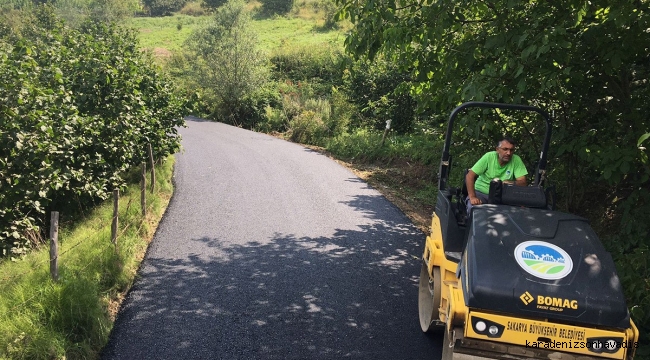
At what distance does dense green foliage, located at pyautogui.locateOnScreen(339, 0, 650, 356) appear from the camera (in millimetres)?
4898

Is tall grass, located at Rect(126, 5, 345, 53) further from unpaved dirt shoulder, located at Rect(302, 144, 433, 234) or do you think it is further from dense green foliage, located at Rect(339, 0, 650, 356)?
dense green foliage, located at Rect(339, 0, 650, 356)

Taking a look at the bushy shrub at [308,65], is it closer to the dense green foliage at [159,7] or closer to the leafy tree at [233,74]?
the leafy tree at [233,74]

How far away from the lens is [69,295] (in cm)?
506

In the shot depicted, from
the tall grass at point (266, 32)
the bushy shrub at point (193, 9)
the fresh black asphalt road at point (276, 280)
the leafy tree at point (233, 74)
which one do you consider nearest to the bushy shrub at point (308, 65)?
the tall grass at point (266, 32)

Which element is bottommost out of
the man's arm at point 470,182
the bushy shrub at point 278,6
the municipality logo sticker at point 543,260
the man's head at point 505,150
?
the municipality logo sticker at point 543,260

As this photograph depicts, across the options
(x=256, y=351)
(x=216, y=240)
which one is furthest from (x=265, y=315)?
(x=216, y=240)

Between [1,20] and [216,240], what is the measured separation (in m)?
37.4

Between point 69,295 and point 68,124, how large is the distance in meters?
3.68

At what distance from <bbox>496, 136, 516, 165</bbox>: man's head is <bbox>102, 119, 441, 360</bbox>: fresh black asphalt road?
81.9 inches

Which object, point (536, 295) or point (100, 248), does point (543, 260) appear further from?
point (100, 248)

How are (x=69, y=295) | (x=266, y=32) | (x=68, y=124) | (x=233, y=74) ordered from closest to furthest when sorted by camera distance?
(x=69, y=295) < (x=68, y=124) < (x=233, y=74) < (x=266, y=32)

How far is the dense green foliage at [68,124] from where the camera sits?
6.80 meters

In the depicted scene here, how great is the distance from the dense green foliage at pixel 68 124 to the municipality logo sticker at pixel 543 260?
20.8 ft

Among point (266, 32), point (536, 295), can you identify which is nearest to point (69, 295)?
point (536, 295)
